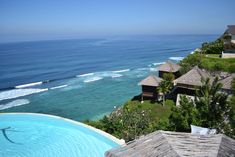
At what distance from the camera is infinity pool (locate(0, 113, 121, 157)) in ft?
48.4

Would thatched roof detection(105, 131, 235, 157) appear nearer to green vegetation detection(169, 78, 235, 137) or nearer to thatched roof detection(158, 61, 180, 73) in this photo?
green vegetation detection(169, 78, 235, 137)

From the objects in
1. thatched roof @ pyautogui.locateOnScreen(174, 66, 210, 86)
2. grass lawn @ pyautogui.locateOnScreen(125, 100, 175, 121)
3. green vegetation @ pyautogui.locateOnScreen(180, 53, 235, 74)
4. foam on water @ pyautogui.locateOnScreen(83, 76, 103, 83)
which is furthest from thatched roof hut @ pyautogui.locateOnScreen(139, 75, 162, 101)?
foam on water @ pyautogui.locateOnScreen(83, 76, 103, 83)

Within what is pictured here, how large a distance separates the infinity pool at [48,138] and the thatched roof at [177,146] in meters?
6.73

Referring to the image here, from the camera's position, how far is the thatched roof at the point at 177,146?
7.01 m

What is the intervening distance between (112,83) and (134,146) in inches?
1240

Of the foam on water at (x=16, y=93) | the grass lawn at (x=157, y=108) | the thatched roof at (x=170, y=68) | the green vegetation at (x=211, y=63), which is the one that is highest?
the green vegetation at (x=211, y=63)

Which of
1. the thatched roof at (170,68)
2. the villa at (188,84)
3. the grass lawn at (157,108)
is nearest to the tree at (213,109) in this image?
the villa at (188,84)

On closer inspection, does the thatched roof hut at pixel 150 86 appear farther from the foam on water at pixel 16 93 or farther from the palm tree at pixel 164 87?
the foam on water at pixel 16 93

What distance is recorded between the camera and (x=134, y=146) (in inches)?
304

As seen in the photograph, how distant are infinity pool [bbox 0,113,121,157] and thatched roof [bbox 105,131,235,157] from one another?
22.1 ft

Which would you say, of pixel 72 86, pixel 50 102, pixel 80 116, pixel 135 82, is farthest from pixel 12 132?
pixel 135 82

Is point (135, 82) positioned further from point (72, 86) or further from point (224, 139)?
point (224, 139)

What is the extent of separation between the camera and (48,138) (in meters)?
16.9

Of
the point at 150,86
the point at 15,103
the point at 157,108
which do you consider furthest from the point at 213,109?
the point at 15,103
